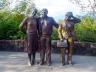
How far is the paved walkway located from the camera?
11.4 meters

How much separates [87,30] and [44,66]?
521 centimetres

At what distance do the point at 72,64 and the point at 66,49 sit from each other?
564mm

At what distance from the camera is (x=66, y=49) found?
12.5m

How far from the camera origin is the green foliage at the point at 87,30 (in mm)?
16188

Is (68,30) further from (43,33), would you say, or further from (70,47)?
(43,33)

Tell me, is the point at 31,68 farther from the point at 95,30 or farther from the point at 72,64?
the point at 95,30

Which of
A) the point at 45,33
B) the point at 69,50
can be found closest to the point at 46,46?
the point at 45,33

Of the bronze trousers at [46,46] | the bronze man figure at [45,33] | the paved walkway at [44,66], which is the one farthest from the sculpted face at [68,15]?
the paved walkway at [44,66]

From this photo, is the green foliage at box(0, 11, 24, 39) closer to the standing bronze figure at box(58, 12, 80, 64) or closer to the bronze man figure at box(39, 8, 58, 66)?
the bronze man figure at box(39, 8, 58, 66)

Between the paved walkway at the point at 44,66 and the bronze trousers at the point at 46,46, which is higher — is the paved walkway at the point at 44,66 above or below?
below

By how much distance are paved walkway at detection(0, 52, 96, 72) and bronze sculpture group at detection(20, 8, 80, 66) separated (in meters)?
0.37

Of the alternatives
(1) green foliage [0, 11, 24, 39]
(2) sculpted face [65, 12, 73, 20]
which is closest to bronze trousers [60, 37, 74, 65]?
(2) sculpted face [65, 12, 73, 20]

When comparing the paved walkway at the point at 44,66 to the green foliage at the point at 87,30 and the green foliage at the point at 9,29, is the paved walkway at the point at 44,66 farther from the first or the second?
the green foliage at the point at 9,29

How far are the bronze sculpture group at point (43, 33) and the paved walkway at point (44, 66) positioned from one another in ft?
1.22
